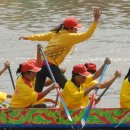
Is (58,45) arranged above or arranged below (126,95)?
above

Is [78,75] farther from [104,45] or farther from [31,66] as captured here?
[104,45]

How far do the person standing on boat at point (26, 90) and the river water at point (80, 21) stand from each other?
12.9ft

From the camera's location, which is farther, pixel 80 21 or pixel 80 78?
pixel 80 21

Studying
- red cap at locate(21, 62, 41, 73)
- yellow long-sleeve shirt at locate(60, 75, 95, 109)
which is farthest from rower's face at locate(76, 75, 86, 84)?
red cap at locate(21, 62, 41, 73)

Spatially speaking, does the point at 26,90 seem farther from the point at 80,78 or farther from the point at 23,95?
the point at 80,78

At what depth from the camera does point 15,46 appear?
21.6 meters

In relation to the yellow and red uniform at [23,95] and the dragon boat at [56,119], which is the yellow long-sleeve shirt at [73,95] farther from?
the yellow and red uniform at [23,95]

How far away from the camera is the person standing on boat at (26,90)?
10430 mm

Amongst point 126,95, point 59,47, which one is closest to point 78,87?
point 126,95

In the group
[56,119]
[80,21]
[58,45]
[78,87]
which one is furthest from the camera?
[80,21]

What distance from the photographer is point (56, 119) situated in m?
10.4

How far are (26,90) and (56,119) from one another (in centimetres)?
77

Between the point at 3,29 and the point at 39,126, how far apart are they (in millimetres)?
15451

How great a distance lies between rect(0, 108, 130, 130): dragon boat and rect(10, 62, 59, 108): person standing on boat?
313mm
